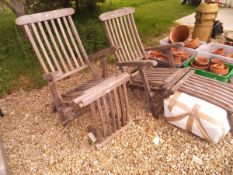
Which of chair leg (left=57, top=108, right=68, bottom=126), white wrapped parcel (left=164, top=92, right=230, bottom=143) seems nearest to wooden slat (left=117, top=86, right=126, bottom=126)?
white wrapped parcel (left=164, top=92, right=230, bottom=143)

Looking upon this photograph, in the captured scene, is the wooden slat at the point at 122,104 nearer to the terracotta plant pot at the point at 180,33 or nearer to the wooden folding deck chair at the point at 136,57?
the wooden folding deck chair at the point at 136,57

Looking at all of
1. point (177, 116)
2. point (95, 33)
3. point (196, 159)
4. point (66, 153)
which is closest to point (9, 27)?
point (95, 33)

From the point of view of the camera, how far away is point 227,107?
2.50m

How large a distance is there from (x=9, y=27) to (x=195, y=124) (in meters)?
4.84

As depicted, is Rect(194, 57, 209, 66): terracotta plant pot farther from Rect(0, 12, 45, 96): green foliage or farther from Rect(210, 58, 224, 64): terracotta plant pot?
Rect(0, 12, 45, 96): green foliage

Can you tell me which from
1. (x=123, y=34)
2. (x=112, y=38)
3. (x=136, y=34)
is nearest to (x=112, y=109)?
(x=112, y=38)

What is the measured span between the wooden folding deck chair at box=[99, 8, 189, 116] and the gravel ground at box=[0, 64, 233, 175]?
40cm

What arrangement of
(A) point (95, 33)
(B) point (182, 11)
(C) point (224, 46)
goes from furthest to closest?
1. (B) point (182, 11)
2. (A) point (95, 33)
3. (C) point (224, 46)

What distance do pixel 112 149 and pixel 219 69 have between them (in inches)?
74.2

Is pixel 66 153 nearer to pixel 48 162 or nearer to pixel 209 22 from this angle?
pixel 48 162

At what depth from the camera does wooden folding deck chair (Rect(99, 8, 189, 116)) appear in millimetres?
2770

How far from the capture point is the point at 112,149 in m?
2.61

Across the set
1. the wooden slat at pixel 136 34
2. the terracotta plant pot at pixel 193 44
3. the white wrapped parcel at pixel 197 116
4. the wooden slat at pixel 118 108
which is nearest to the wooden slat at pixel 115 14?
the wooden slat at pixel 136 34

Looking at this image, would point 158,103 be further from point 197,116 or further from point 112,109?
point 112,109
